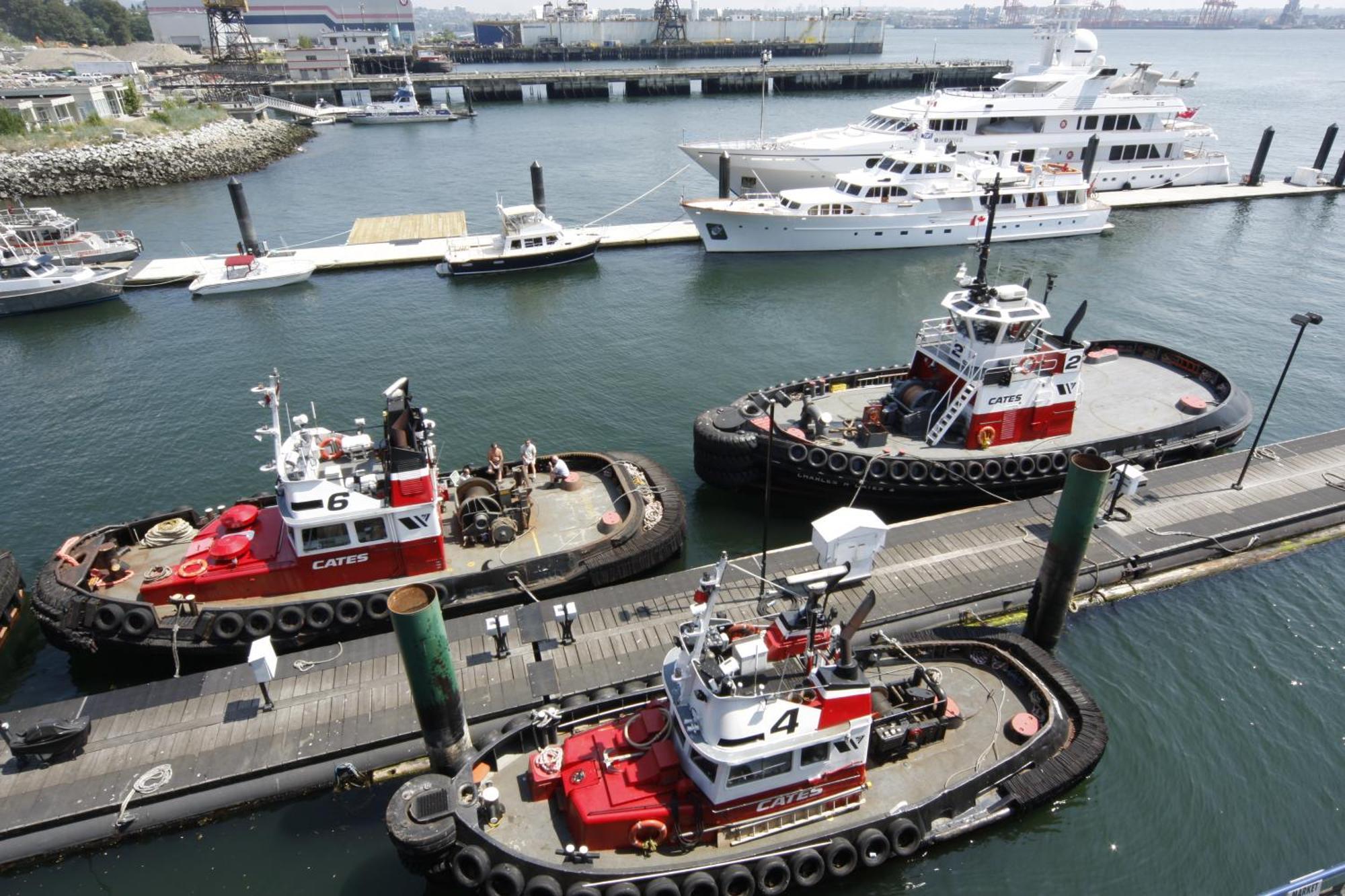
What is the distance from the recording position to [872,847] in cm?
1138

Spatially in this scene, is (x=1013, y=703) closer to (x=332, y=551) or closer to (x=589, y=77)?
(x=332, y=551)

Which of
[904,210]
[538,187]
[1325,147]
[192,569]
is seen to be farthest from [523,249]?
[1325,147]

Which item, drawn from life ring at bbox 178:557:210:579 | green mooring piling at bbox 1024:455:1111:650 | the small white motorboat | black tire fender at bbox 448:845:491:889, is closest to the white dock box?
green mooring piling at bbox 1024:455:1111:650

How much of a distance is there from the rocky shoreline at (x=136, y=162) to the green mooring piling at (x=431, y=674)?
6395 centimetres

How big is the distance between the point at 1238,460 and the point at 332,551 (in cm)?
2329

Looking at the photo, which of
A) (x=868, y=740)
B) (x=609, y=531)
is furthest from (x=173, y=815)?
(x=868, y=740)

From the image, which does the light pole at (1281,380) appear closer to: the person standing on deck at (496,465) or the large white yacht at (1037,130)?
the person standing on deck at (496,465)

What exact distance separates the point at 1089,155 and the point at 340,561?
176ft

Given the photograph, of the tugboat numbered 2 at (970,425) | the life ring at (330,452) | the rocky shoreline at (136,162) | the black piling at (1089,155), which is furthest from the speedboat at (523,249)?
the rocky shoreline at (136,162)

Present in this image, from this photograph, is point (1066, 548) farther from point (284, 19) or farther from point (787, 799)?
point (284, 19)

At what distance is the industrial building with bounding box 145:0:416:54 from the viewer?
427 ft

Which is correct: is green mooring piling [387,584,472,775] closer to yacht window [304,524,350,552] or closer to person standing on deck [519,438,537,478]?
yacht window [304,524,350,552]

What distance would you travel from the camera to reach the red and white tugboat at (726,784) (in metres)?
10.6

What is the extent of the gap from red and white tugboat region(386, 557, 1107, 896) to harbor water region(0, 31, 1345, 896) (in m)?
1.47
